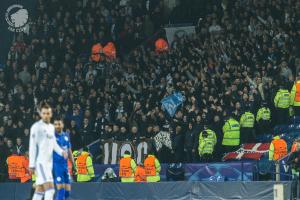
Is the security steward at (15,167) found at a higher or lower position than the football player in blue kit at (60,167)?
lower

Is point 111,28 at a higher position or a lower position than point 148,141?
higher

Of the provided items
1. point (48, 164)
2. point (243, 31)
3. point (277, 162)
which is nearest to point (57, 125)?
point (48, 164)

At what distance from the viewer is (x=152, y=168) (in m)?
29.6

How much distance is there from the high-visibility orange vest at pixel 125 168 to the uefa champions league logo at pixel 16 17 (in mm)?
10819

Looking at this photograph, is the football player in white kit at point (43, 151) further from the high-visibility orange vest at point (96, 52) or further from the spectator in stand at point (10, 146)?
the high-visibility orange vest at point (96, 52)

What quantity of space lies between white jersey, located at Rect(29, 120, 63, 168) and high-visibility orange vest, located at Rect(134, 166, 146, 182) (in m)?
12.4

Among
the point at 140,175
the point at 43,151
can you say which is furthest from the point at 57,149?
the point at 140,175

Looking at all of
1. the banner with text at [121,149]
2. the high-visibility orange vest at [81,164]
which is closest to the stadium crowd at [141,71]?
the banner with text at [121,149]

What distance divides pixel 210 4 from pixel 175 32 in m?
1.89

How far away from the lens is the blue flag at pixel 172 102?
106 feet

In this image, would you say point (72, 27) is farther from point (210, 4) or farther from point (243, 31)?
point (243, 31)

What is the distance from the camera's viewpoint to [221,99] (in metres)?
30.4

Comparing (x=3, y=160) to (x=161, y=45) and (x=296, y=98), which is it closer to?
(x=161, y=45)

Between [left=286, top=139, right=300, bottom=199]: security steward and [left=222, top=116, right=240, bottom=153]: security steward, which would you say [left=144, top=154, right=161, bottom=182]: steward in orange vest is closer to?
[left=222, top=116, right=240, bottom=153]: security steward
